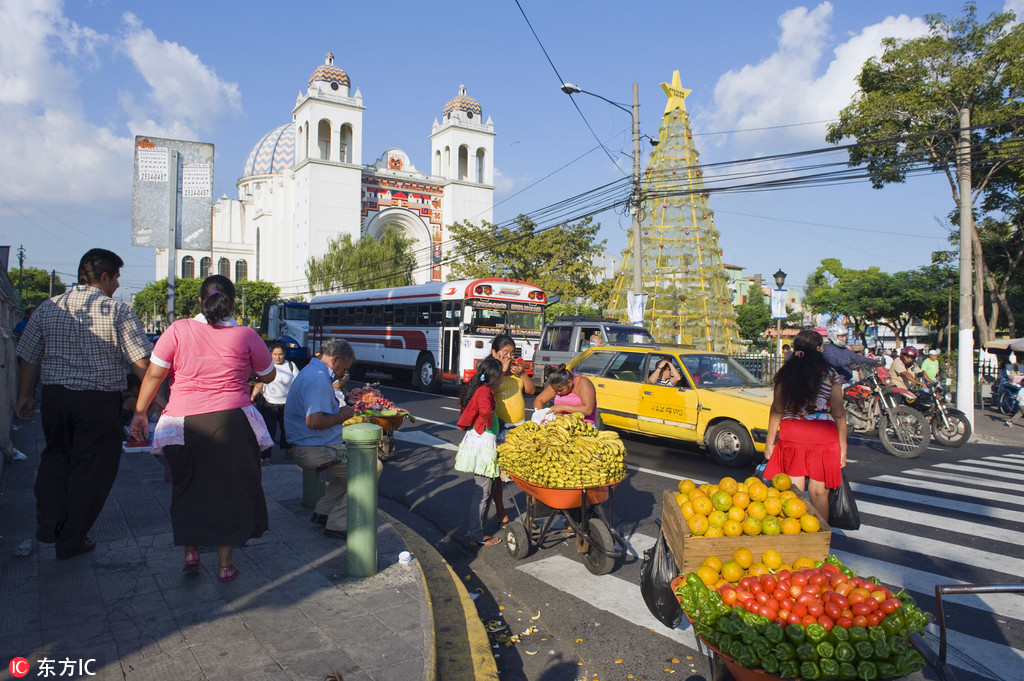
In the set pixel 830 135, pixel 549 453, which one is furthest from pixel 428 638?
pixel 830 135

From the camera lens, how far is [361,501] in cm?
448

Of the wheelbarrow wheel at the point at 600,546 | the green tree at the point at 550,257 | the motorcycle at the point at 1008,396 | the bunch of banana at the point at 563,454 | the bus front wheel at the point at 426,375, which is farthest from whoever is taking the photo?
the green tree at the point at 550,257

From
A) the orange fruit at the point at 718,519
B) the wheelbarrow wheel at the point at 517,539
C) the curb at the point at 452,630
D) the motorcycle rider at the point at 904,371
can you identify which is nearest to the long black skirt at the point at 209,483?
the curb at the point at 452,630

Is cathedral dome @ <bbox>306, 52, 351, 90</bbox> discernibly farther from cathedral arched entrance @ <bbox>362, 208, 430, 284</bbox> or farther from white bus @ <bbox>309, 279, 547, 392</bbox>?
white bus @ <bbox>309, 279, 547, 392</bbox>

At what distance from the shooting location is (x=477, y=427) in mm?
5574

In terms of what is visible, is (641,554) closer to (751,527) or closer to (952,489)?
(751,527)

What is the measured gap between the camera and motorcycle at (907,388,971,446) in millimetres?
11570

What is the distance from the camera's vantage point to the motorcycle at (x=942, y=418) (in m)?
11.6

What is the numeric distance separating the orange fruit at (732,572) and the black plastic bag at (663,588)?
15.1 inches

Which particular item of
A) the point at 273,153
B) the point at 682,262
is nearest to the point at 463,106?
the point at 273,153

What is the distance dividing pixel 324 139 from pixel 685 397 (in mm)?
62103

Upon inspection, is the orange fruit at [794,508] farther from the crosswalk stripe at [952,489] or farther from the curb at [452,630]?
the crosswalk stripe at [952,489]

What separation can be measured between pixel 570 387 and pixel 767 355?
1635 centimetres

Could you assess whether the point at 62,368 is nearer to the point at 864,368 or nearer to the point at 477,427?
the point at 477,427
